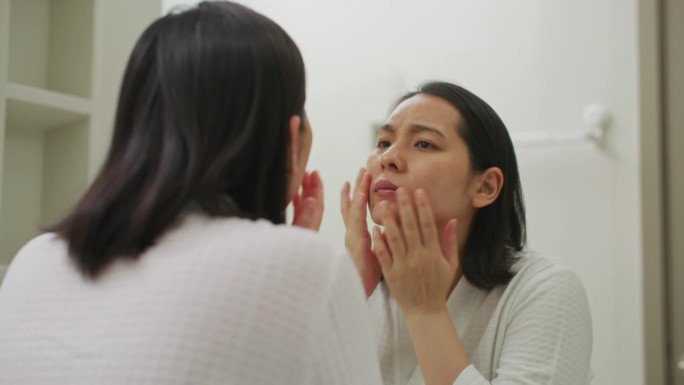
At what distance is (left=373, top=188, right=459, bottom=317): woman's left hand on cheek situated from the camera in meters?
0.85

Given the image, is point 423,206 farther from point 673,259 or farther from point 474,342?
point 673,259

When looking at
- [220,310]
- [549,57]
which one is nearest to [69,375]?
[220,310]

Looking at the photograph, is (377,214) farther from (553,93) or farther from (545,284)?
(553,93)

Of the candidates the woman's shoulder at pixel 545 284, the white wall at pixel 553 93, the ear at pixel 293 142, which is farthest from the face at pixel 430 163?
the white wall at pixel 553 93

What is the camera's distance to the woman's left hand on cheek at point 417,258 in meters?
0.85

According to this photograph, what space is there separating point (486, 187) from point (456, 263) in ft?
0.59

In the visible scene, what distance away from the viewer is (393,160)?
97 centimetres

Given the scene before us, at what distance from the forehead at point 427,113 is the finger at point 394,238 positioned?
0.18 meters

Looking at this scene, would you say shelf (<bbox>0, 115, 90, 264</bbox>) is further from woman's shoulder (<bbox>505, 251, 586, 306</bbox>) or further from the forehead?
woman's shoulder (<bbox>505, 251, 586, 306</bbox>)

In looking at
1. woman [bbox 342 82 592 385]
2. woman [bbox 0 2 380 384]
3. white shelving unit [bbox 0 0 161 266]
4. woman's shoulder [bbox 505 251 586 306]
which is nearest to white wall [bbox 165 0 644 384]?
woman [bbox 342 82 592 385]

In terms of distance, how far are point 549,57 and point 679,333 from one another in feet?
2.22

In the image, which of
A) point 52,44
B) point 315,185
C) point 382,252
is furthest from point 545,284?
→ point 52,44

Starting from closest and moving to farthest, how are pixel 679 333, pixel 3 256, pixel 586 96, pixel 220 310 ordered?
1. pixel 220 310
2. pixel 3 256
3. pixel 679 333
4. pixel 586 96

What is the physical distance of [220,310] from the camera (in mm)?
436
